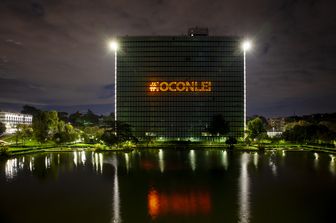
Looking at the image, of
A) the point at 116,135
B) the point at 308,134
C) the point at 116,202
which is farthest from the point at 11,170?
the point at 308,134

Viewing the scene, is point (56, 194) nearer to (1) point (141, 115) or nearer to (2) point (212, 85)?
(1) point (141, 115)

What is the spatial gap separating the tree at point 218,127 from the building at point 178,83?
24.8 ft

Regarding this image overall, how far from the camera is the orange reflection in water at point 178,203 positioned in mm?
28047

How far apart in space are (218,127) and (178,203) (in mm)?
94079

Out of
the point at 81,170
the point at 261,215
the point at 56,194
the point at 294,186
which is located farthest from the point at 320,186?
the point at 81,170

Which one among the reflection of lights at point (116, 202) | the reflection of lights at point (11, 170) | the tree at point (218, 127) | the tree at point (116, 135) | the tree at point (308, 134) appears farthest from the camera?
the tree at point (218, 127)

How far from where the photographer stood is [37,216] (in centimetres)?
2705

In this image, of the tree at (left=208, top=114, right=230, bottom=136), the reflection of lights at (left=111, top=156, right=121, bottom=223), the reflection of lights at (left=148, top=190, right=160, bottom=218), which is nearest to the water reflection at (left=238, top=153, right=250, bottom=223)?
the reflection of lights at (left=148, top=190, right=160, bottom=218)

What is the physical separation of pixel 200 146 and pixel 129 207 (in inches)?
3041

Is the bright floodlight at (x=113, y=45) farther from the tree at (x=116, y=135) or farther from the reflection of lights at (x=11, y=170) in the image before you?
the reflection of lights at (x=11, y=170)

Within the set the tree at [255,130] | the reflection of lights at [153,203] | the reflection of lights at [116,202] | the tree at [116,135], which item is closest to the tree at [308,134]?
the tree at [255,130]

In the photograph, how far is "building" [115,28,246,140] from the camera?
132000 millimetres

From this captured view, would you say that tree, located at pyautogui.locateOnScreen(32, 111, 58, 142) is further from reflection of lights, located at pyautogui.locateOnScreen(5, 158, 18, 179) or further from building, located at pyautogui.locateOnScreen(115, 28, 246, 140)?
reflection of lights, located at pyautogui.locateOnScreen(5, 158, 18, 179)

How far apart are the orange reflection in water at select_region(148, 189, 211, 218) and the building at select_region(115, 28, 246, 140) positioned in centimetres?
9670
